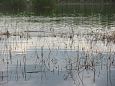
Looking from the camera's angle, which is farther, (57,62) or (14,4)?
(14,4)

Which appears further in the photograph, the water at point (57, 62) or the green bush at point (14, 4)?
the green bush at point (14, 4)

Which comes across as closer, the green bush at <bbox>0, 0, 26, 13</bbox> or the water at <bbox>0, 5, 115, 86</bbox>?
the water at <bbox>0, 5, 115, 86</bbox>

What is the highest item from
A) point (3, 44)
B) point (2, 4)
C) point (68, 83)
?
point (2, 4)

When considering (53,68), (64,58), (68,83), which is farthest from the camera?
(64,58)

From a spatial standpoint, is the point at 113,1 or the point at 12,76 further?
the point at 113,1

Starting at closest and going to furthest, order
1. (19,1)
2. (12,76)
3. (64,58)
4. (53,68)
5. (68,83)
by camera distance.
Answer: (68,83), (12,76), (53,68), (64,58), (19,1)

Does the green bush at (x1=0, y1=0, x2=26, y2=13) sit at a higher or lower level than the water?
higher

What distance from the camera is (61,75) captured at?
48.2 ft

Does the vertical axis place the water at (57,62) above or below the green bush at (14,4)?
below

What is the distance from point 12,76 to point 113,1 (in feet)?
329

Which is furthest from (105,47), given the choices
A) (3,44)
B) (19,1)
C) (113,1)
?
(113,1)

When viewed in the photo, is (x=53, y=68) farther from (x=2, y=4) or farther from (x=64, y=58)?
(x=2, y=4)

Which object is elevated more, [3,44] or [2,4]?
[2,4]

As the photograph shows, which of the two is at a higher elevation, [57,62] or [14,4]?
[14,4]
